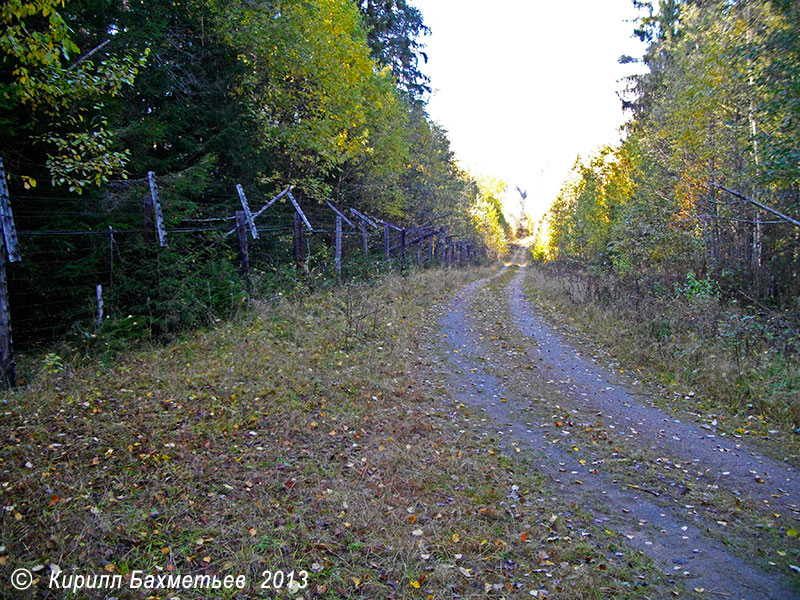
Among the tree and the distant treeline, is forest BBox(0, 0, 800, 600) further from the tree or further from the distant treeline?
the tree

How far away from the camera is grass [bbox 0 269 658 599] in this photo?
11.7 feet

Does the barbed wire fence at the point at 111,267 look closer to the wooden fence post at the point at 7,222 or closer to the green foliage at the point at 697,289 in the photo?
the wooden fence post at the point at 7,222

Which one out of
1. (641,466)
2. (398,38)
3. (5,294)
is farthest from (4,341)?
(398,38)

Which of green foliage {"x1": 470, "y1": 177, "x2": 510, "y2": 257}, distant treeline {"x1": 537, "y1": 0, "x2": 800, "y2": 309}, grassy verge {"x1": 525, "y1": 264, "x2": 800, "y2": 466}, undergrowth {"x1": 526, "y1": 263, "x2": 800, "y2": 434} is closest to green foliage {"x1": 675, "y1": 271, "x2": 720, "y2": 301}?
undergrowth {"x1": 526, "y1": 263, "x2": 800, "y2": 434}

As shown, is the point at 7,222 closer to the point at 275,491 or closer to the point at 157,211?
the point at 157,211

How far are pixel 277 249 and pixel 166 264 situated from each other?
5.17m

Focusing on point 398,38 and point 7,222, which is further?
point 398,38

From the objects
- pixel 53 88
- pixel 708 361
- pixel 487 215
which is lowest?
pixel 708 361

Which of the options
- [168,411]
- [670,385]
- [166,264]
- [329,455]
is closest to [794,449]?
[670,385]

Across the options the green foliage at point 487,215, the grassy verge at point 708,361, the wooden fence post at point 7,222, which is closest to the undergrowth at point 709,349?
the grassy verge at point 708,361

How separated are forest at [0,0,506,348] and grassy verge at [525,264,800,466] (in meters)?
8.15

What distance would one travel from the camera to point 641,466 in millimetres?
5578

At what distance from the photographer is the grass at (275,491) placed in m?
3.57

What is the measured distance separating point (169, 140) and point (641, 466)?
1134 centimetres
